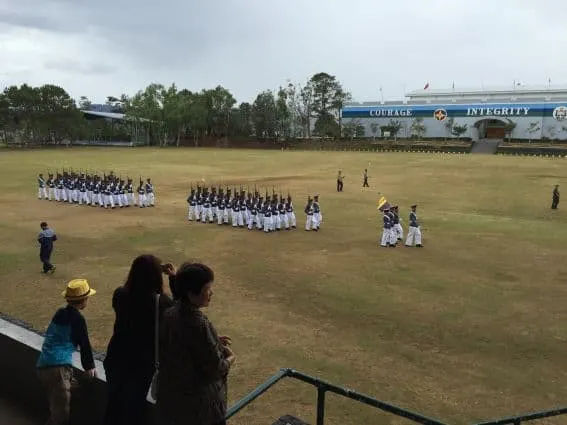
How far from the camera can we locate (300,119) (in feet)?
305

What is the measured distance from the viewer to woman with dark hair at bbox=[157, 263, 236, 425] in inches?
121

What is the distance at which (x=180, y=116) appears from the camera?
8012cm

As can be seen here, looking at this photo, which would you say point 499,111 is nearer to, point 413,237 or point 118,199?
point 118,199

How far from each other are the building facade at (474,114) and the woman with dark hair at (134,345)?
80.8 meters

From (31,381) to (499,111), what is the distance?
82.8 metres

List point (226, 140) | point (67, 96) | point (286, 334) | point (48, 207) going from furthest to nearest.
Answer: point (226, 140) < point (67, 96) < point (48, 207) < point (286, 334)

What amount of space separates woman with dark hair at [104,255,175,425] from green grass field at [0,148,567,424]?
311cm

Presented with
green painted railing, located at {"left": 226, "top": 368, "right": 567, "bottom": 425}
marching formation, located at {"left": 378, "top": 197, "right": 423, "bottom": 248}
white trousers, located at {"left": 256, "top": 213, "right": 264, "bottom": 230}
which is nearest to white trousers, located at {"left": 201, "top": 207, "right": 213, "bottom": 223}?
white trousers, located at {"left": 256, "top": 213, "right": 264, "bottom": 230}

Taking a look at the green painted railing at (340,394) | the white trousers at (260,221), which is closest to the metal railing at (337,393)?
the green painted railing at (340,394)

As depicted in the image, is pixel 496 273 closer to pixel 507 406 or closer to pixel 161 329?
pixel 507 406

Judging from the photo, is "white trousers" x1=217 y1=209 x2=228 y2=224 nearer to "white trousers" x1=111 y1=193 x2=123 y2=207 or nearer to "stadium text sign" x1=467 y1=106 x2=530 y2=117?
"white trousers" x1=111 y1=193 x2=123 y2=207

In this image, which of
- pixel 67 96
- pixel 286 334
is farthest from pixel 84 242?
pixel 67 96

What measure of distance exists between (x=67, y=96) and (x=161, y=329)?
269 feet

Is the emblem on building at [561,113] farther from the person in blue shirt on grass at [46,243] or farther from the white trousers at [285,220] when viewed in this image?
the person in blue shirt on grass at [46,243]
